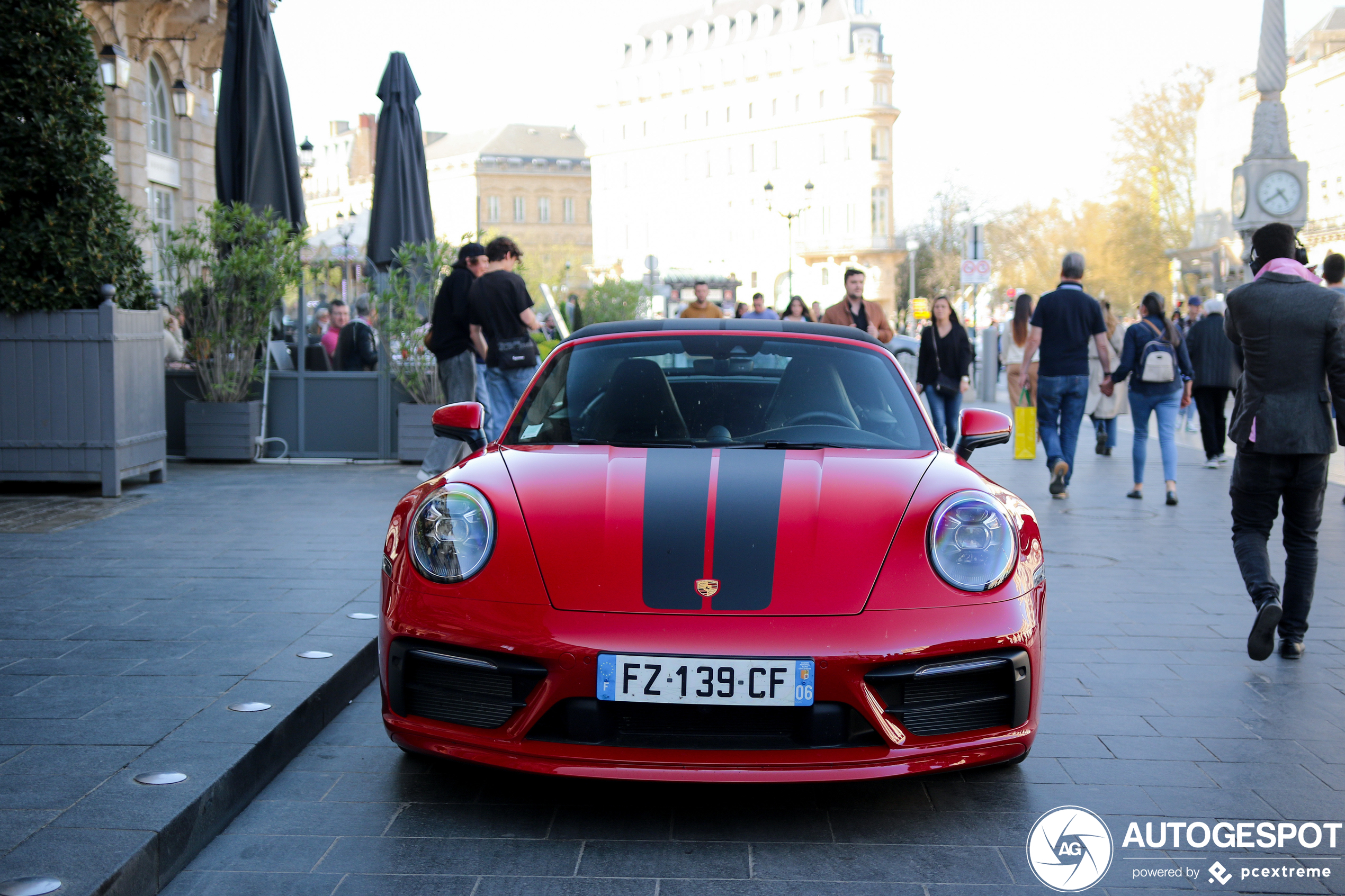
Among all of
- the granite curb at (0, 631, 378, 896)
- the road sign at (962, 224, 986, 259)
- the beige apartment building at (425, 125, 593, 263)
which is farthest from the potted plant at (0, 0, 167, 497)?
the beige apartment building at (425, 125, 593, 263)

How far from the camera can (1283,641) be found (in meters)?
5.25

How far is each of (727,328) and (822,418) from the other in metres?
0.59

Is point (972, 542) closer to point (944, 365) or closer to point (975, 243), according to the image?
point (944, 365)

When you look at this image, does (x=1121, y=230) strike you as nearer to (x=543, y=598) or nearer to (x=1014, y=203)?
(x=1014, y=203)

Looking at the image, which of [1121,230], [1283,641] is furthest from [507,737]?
[1121,230]

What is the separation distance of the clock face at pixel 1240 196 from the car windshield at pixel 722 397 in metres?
12.6

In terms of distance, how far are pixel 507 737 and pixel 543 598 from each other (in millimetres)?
364

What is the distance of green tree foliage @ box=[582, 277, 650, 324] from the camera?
4291 centimetres

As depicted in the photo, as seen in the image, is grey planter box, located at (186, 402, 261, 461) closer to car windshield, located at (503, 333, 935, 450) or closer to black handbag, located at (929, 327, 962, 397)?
black handbag, located at (929, 327, 962, 397)

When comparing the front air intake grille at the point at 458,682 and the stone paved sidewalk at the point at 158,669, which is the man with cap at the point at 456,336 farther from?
the front air intake grille at the point at 458,682

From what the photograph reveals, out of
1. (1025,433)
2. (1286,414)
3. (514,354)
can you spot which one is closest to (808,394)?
(1286,414)

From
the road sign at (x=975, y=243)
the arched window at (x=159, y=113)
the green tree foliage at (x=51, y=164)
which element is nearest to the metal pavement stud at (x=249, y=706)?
the green tree foliage at (x=51, y=164)

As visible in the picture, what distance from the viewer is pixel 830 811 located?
3479mm

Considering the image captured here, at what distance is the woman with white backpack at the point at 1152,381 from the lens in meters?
10.6
